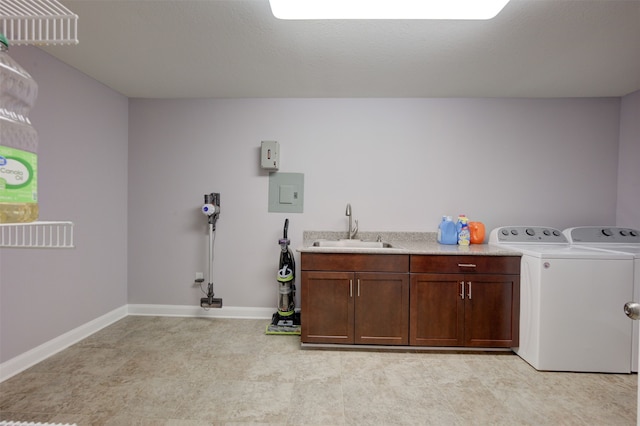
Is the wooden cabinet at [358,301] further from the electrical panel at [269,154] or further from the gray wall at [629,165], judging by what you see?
the gray wall at [629,165]

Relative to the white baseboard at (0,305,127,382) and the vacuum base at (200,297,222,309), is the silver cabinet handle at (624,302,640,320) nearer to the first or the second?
the vacuum base at (200,297,222,309)

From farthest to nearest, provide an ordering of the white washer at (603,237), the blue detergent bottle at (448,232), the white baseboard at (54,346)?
1. the blue detergent bottle at (448,232)
2. the white washer at (603,237)
3. the white baseboard at (54,346)

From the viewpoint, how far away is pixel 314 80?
272 centimetres

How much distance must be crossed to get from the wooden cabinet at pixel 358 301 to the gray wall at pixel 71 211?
1.94 metres

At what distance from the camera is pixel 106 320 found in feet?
9.58

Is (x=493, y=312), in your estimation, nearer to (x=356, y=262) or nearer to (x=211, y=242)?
(x=356, y=262)

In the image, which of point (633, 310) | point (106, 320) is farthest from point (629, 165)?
point (106, 320)

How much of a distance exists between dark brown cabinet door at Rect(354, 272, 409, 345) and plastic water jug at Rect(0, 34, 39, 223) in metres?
2.09

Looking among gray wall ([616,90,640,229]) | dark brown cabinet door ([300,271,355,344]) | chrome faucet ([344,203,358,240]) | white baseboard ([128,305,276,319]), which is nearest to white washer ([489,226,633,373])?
gray wall ([616,90,640,229])

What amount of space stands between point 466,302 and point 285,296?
61.7 inches

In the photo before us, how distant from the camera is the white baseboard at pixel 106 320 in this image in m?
2.09

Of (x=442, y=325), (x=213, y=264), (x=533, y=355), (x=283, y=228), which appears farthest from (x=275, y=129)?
(x=533, y=355)

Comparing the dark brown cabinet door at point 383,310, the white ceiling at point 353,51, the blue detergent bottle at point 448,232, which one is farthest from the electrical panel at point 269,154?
the blue detergent bottle at point 448,232

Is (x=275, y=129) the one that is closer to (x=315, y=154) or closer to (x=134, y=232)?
(x=315, y=154)
